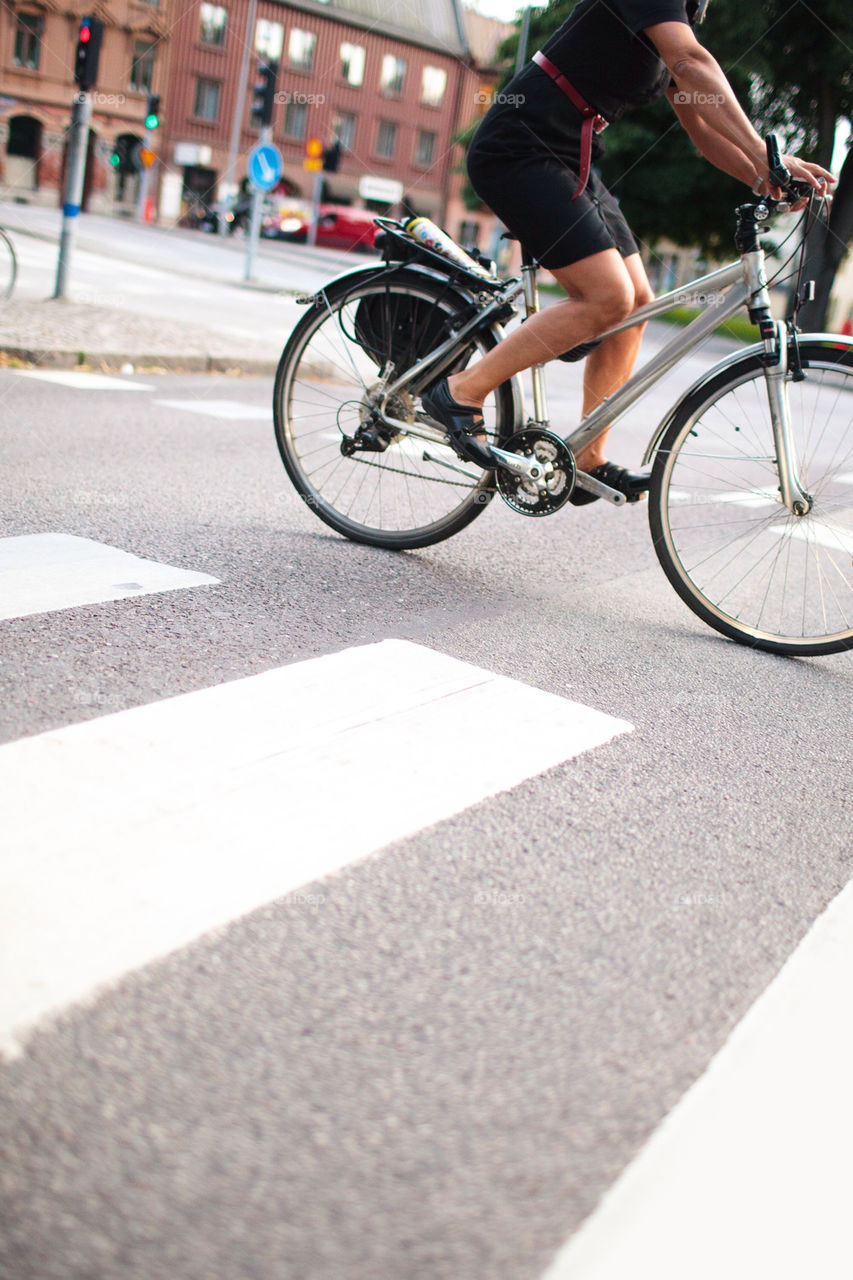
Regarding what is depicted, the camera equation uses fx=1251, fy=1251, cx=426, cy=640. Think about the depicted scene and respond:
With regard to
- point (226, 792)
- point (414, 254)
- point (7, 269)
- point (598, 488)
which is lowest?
point (226, 792)

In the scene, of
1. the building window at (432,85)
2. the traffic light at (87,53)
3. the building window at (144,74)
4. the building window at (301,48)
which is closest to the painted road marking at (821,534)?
the traffic light at (87,53)

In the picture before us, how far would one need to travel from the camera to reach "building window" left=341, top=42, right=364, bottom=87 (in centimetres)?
5647

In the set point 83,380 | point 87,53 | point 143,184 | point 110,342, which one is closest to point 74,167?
point 87,53

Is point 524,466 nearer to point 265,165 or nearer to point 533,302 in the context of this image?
point 533,302

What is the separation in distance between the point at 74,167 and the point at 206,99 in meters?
46.9

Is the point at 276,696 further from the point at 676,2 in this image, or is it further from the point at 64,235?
the point at 64,235

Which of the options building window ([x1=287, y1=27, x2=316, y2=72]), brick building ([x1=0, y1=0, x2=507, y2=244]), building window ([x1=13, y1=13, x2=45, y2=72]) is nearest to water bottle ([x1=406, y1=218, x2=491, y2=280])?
brick building ([x1=0, y1=0, x2=507, y2=244])

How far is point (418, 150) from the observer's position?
60312mm

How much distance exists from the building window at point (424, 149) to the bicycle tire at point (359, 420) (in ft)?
196

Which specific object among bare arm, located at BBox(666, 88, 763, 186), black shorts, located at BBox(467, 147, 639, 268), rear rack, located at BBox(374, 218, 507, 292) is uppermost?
bare arm, located at BBox(666, 88, 763, 186)

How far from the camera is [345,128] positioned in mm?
57781

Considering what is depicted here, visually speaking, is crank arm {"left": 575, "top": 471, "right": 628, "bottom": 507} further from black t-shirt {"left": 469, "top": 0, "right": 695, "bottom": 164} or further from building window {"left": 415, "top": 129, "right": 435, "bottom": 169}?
building window {"left": 415, "top": 129, "right": 435, "bottom": 169}

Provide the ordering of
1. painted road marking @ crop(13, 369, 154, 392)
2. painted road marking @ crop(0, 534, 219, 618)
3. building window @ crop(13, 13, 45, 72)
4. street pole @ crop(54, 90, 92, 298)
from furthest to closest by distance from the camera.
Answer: building window @ crop(13, 13, 45, 72), street pole @ crop(54, 90, 92, 298), painted road marking @ crop(13, 369, 154, 392), painted road marking @ crop(0, 534, 219, 618)

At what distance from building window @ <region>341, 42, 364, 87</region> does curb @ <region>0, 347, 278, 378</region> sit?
171 feet
